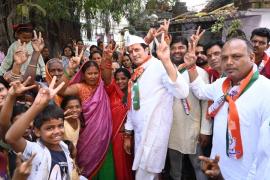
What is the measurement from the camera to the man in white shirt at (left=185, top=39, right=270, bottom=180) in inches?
97.8

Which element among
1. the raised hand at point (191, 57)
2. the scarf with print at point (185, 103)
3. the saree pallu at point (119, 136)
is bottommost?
the saree pallu at point (119, 136)

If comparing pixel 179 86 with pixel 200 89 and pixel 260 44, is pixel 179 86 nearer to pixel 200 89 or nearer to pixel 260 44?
pixel 200 89

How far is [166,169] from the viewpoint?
4242 millimetres

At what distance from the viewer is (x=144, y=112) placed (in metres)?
3.71

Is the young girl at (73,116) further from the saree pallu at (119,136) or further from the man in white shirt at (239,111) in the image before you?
the man in white shirt at (239,111)

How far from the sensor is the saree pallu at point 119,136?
4117mm

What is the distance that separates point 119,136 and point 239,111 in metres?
1.87

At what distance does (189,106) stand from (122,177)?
3.65ft

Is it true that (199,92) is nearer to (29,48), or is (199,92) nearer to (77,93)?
(77,93)

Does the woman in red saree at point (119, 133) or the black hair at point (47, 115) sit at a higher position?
the black hair at point (47, 115)

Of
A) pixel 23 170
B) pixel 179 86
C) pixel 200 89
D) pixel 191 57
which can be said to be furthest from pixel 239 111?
pixel 23 170

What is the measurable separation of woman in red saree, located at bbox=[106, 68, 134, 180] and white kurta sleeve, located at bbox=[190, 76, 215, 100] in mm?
947

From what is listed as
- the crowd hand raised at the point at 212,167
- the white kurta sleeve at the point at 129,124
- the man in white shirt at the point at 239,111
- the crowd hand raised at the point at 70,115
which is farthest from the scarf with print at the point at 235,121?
the crowd hand raised at the point at 70,115

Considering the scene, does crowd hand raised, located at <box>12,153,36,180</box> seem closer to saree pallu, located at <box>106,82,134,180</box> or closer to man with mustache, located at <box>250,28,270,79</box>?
saree pallu, located at <box>106,82,134,180</box>
